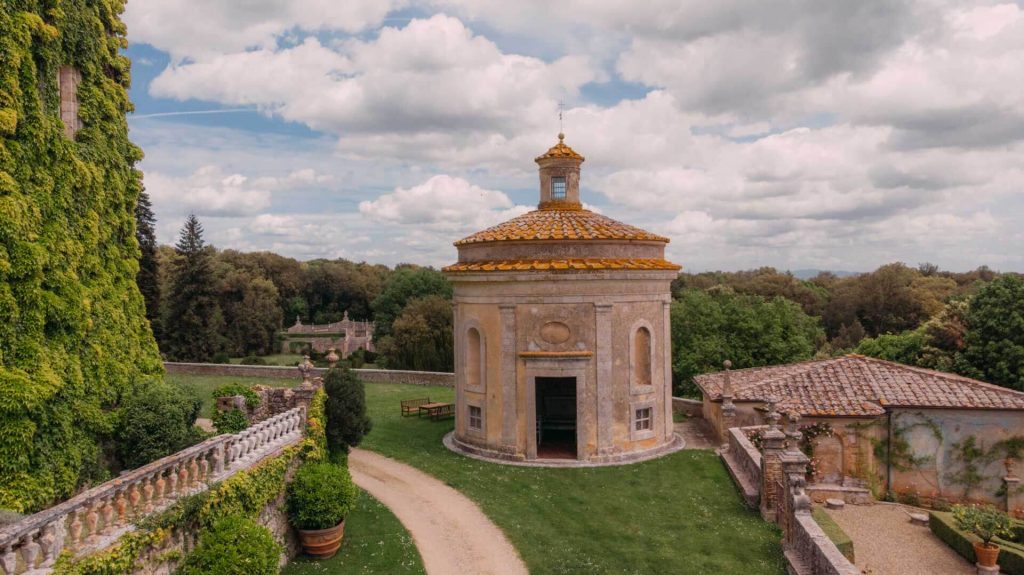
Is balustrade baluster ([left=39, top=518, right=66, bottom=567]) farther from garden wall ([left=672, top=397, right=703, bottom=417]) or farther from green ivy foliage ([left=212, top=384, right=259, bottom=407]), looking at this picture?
garden wall ([left=672, top=397, right=703, bottom=417])

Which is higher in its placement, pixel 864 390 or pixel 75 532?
pixel 864 390

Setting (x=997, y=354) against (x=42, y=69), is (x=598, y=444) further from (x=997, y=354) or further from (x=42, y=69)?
(x=997, y=354)

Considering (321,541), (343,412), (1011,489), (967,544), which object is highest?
(343,412)

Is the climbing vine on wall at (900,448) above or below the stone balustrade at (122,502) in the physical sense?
below

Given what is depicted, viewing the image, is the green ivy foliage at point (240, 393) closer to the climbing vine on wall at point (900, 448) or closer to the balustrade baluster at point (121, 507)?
the balustrade baluster at point (121, 507)

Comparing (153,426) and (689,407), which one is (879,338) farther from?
(153,426)

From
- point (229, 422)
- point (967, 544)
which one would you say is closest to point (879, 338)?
point (967, 544)

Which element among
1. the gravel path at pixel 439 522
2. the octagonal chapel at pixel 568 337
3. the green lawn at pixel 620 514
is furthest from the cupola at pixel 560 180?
the gravel path at pixel 439 522
